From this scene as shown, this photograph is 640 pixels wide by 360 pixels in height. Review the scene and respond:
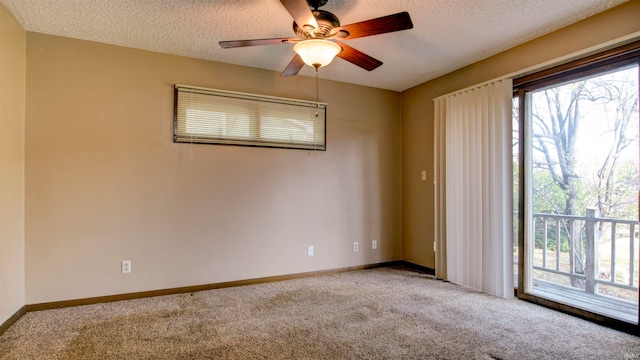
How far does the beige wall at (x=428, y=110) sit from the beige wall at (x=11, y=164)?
13.9 ft

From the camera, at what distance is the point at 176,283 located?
3.45m

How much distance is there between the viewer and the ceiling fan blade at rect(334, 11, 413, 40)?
6.36 feet

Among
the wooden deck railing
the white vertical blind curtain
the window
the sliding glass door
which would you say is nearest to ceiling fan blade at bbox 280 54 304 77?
the window

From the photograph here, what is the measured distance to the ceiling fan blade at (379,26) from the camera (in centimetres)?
194

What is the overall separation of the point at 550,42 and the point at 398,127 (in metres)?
2.11

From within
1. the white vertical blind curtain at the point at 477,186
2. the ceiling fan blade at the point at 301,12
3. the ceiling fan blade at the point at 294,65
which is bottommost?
the white vertical blind curtain at the point at 477,186

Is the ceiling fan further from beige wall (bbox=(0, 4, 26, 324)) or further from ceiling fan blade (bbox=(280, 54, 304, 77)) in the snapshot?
beige wall (bbox=(0, 4, 26, 324))

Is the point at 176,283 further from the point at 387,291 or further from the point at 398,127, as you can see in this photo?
the point at 398,127

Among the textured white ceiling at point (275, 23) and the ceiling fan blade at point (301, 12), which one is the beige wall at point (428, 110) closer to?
the textured white ceiling at point (275, 23)

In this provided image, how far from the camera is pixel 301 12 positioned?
6.28 ft

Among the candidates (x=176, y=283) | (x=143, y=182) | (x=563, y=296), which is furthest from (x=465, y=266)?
(x=143, y=182)

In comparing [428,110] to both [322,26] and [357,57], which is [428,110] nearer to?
[357,57]

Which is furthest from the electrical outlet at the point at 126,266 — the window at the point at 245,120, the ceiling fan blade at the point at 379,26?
the ceiling fan blade at the point at 379,26

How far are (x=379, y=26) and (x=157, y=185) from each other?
263 centimetres
